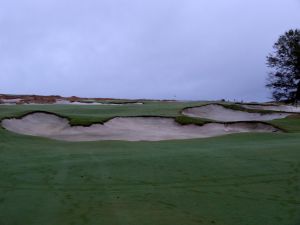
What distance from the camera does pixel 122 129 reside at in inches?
862

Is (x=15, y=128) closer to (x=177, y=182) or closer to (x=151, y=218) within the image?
(x=177, y=182)

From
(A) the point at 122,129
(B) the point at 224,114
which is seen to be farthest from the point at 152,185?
A: (B) the point at 224,114

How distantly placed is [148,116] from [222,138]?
5.37 meters

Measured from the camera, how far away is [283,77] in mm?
36062

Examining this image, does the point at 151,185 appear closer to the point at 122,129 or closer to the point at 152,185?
the point at 152,185

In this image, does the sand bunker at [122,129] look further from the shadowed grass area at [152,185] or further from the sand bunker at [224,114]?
the shadowed grass area at [152,185]

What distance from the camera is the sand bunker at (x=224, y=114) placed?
28094 mm

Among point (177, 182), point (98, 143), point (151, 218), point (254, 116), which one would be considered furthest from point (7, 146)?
point (254, 116)

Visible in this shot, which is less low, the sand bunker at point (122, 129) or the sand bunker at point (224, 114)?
the sand bunker at point (224, 114)

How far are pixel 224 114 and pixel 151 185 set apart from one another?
19.2 meters

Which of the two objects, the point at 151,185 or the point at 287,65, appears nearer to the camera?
the point at 151,185

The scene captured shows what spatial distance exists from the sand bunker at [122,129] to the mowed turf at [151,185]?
448 centimetres

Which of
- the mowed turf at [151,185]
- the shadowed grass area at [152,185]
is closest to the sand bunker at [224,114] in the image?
the mowed turf at [151,185]

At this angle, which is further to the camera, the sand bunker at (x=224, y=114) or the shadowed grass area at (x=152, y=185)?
the sand bunker at (x=224, y=114)
